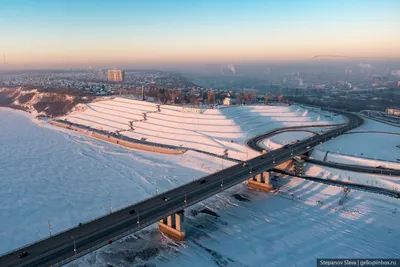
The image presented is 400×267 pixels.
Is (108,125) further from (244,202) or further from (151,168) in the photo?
(244,202)

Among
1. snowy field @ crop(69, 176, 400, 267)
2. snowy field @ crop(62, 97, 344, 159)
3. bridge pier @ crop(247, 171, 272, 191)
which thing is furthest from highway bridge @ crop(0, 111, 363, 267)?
snowy field @ crop(62, 97, 344, 159)

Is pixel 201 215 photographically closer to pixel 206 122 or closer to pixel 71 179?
pixel 71 179

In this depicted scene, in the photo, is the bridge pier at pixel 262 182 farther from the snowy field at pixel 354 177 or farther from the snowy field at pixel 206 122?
the snowy field at pixel 206 122

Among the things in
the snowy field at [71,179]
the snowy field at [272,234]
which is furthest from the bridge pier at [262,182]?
the snowy field at [71,179]

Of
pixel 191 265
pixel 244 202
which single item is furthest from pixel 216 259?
pixel 244 202

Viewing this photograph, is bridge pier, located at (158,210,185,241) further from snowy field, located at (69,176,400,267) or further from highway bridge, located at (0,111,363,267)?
snowy field, located at (69,176,400,267)

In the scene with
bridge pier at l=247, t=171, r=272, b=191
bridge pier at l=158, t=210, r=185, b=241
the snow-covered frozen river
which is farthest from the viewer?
bridge pier at l=247, t=171, r=272, b=191
